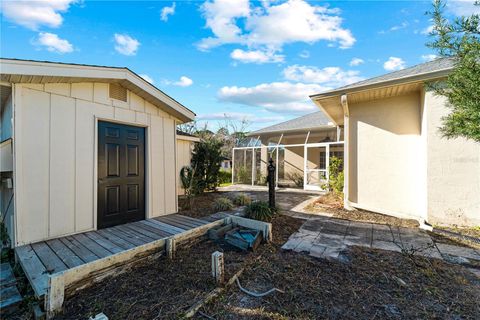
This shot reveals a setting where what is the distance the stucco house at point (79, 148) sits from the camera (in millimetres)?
3141

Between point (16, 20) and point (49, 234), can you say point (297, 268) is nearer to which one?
point (49, 234)

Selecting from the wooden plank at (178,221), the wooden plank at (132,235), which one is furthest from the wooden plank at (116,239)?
the wooden plank at (178,221)

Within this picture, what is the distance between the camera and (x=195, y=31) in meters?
7.45

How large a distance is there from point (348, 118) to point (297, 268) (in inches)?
208

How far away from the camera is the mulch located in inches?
77.4

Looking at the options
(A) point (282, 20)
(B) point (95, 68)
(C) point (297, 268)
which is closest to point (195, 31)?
(A) point (282, 20)

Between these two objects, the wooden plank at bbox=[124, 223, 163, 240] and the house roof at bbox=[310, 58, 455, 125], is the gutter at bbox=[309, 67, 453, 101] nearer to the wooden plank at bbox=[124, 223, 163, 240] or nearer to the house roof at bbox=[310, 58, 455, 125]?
the house roof at bbox=[310, 58, 455, 125]

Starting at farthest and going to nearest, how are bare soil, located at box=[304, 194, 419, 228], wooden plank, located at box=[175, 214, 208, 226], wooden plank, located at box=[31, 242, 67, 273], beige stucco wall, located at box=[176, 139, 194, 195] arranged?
beige stucco wall, located at box=[176, 139, 194, 195] < bare soil, located at box=[304, 194, 419, 228] < wooden plank, located at box=[175, 214, 208, 226] < wooden plank, located at box=[31, 242, 67, 273]

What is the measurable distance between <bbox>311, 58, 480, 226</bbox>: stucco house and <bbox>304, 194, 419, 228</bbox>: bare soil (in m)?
0.24

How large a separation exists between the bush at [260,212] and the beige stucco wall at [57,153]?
3088mm

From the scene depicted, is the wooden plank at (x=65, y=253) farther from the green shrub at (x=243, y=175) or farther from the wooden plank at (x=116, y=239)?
the green shrub at (x=243, y=175)

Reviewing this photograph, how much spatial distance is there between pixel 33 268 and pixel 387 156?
7409 mm

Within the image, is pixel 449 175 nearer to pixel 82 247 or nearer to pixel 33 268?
pixel 82 247

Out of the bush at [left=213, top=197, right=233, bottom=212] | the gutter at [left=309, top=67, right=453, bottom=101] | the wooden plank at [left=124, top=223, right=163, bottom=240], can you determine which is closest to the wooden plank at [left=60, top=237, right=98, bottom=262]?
the wooden plank at [left=124, top=223, right=163, bottom=240]
